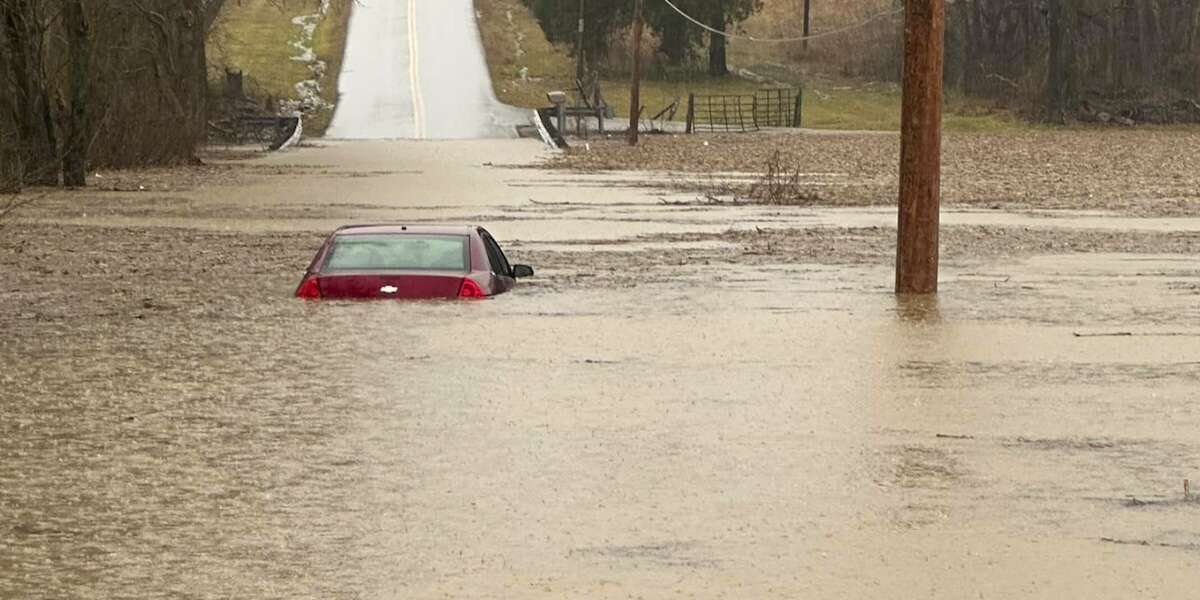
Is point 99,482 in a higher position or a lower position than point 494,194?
higher

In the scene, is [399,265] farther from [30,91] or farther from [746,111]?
[746,111]

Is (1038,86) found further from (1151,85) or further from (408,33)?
(408,33)

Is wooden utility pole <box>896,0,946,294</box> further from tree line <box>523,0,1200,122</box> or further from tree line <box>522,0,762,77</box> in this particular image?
tree line <box>522,0,762,77</box>

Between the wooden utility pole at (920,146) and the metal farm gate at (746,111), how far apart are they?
5713 centimetres

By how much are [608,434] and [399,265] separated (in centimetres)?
654

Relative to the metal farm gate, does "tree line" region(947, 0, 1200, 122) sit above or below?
above

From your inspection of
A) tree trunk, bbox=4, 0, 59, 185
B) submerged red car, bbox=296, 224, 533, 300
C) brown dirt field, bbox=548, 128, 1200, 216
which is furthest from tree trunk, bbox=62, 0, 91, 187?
submerged red car, bbox=296, 224, 533, 300

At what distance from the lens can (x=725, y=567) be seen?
35.8ft

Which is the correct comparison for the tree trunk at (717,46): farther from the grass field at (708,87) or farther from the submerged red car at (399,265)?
the submerged red car at (399,265)

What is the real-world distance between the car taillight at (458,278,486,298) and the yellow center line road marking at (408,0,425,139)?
5343 centimetres

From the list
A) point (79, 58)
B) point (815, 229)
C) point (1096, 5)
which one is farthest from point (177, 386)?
point (1096, 5)

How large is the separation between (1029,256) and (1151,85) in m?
62.0

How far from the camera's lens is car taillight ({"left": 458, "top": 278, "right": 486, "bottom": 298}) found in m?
21.9

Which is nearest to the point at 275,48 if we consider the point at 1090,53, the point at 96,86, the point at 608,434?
the point at 1090,53
